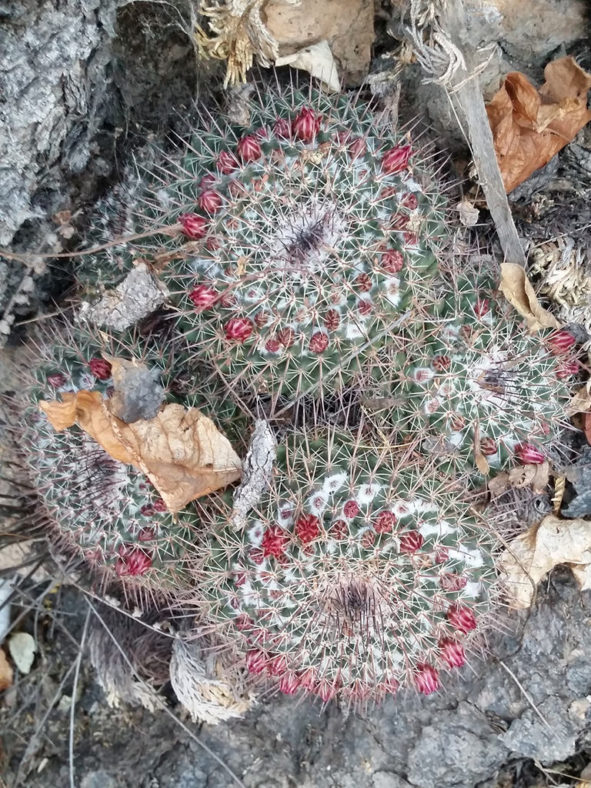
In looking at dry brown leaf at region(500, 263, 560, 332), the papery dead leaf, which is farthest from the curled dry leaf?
the papery dead leaf

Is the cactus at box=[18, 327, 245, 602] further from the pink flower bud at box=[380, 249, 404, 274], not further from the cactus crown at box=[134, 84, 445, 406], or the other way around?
the pink flower bud at box=[380, 249, 404, 274]

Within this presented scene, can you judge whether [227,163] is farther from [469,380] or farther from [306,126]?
[469,380]

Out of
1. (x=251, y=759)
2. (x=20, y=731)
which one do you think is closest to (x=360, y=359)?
(x=251, y=759)

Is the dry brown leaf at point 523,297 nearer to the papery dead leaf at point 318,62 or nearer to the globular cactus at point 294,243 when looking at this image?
the globular cactus at point 294,243

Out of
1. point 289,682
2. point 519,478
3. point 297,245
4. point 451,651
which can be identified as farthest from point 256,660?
point 297,245

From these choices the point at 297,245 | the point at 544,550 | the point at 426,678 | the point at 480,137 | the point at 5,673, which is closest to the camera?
the point at 297,245

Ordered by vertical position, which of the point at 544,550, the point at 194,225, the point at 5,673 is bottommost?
the point at 544,550

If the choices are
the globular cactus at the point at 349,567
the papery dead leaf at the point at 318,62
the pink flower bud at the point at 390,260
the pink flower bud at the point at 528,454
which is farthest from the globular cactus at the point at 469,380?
the papery dead leaf at the point at 318,62
